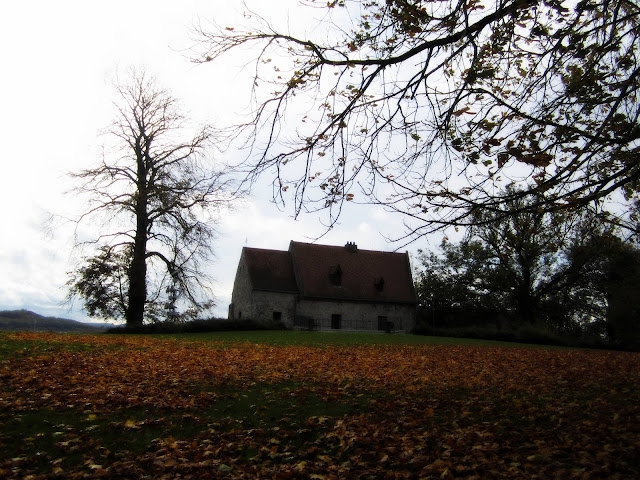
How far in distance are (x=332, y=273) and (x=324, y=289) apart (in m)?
1.86

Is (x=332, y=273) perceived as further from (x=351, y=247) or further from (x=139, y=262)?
(x=139, y=262)

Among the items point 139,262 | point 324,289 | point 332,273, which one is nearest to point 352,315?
point 324,289

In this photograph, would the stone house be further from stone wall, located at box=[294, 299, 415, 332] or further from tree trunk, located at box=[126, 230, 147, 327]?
tree trunk, located at box=[126, 230, 147, 327]

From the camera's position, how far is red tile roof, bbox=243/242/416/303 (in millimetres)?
42688

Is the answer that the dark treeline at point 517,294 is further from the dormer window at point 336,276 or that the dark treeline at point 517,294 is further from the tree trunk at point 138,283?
the tree trunk at point 138,283

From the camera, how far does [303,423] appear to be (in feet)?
24.0

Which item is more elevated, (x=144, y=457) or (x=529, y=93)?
(x=529, y=93)

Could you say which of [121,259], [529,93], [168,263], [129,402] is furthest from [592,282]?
[129,402]

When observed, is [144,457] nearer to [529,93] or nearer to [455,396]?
[455,396]

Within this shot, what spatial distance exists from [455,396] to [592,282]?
3840 cm

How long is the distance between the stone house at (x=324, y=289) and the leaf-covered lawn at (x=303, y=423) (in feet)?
97.6

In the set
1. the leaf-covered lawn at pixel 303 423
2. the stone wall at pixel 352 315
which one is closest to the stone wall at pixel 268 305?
the stone wall at pixel 352 315

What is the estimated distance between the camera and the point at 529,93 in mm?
7738

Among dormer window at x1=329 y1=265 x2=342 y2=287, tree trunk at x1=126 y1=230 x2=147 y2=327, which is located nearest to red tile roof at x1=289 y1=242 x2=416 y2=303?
dormer window at x1=329 y1=265 x2=342 y2=287
